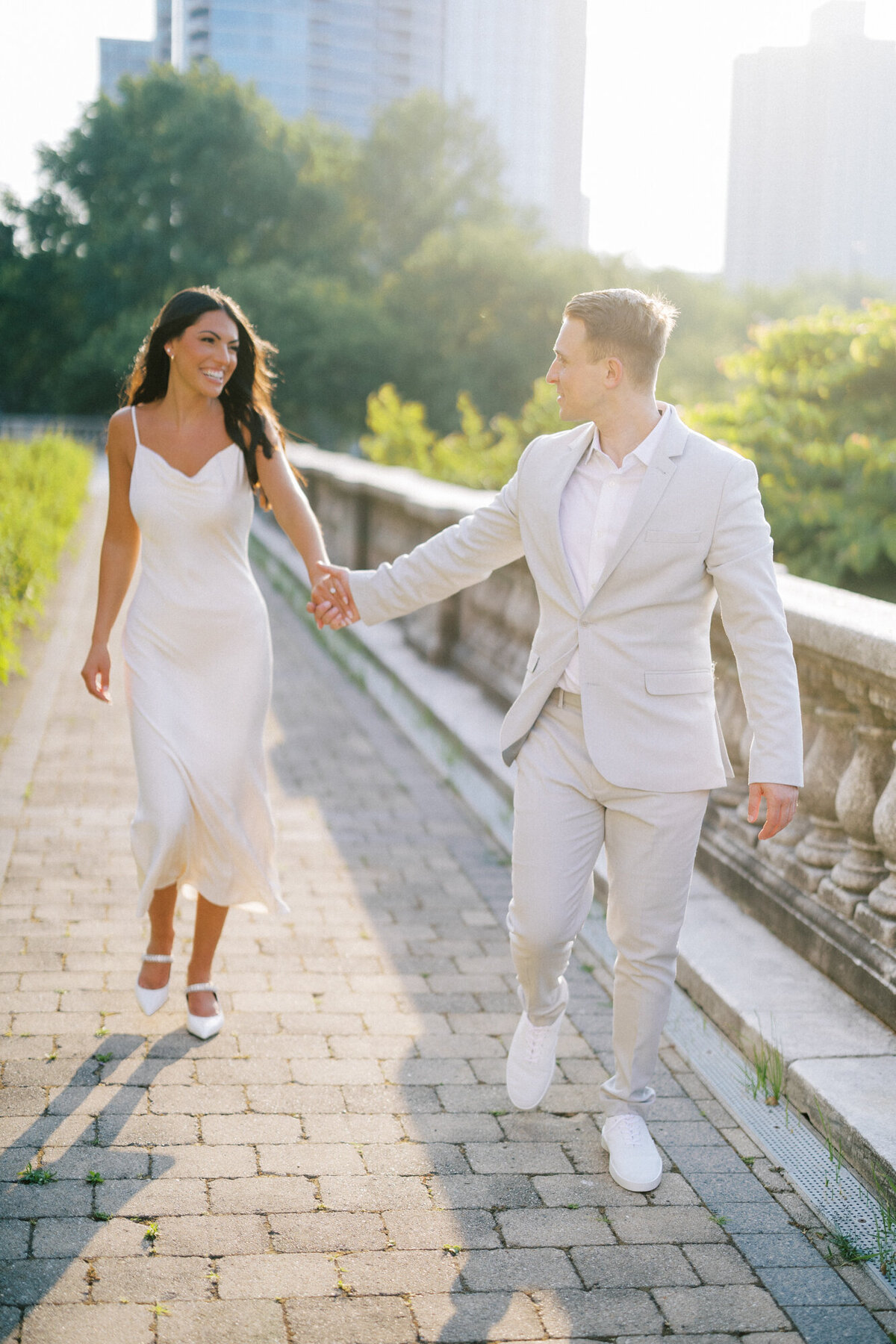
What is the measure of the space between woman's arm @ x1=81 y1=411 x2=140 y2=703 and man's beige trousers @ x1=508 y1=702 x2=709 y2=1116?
4.73ft

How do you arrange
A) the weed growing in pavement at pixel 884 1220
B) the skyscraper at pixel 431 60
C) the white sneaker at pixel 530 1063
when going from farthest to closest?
the skyscraper at pixel 431 60
the white sneaker at pixel 530 1063
the weed growing in pavement at pixel 884 1220

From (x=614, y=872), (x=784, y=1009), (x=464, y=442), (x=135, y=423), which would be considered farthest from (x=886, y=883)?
(x=464, y=442)

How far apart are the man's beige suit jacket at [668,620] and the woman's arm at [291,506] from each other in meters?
0.90

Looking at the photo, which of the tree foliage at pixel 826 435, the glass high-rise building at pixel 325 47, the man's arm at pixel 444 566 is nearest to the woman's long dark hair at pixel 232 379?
the man's arm at pixel 444 566

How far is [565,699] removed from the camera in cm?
334

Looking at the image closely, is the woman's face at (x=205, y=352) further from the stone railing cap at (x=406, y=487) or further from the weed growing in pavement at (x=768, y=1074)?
the stone railing cap at (x=406, y=487)

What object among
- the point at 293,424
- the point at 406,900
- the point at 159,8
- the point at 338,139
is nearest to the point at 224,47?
the point at 159,8

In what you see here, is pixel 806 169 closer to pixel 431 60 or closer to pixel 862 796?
pixel 431 60

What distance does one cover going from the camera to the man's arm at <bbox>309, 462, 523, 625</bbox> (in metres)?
3.60

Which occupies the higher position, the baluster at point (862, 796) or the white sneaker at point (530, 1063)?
the baluster at point (862, 796)

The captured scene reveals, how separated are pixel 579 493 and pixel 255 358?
1.36m

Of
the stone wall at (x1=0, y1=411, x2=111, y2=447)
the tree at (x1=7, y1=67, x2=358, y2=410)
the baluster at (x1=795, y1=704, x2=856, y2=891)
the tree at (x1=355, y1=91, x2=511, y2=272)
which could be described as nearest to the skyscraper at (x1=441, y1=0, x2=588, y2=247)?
the tree at (x1=355, y1=91, x2=511, y2=272)

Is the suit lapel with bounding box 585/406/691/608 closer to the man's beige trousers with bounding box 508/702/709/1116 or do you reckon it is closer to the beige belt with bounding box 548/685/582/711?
the beige belt with bounding box 548/685/582/711

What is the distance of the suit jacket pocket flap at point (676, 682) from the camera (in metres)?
3.18
